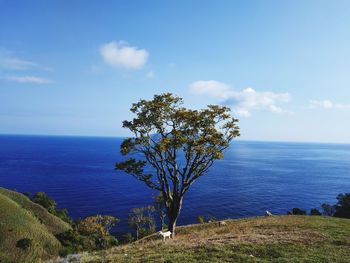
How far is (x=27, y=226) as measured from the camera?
69.2 metres

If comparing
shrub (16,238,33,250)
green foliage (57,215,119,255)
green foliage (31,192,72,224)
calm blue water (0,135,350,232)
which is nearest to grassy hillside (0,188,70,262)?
shrub (16,238,33,250)

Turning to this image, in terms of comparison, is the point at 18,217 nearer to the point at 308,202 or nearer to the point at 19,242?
the point at 19,242

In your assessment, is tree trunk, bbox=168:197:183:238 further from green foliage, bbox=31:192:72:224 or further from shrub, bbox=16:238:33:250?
green foliage, bbox=31:192:72:224

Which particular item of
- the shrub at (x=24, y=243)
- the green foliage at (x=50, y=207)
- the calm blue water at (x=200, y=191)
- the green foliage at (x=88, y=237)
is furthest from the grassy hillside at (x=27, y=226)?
the calm blue water at (x=200, y=191)

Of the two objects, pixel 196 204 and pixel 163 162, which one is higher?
pixel 163 162

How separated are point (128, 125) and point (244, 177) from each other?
514 feet

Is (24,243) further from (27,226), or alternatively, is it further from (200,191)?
(200,191)

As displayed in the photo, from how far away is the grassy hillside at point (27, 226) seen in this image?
61438 mm

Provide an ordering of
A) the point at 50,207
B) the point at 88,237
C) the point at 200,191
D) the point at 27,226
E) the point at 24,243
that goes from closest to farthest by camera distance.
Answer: the point at 24,243 < the point at 27,226 < the point at 88,237 < the point at 50,207 < the point at 200,191

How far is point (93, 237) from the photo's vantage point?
7138 cm

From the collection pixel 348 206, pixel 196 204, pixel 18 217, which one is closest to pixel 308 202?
pixel 196 204

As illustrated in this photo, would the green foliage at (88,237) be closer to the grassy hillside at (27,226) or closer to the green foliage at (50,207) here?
the grassy hillside at (27,226)

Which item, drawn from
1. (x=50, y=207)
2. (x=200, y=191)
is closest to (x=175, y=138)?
(x=50, y=207)

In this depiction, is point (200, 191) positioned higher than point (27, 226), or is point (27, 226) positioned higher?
point (27, 226)
